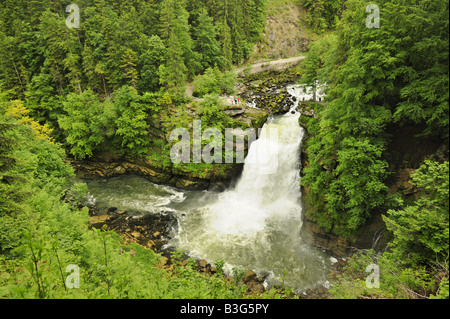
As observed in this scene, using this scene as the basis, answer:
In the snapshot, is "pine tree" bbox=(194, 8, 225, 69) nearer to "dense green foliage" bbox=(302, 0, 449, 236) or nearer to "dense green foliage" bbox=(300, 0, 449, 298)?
"dense green foliage" bbox=(300, 0, 449, 298)

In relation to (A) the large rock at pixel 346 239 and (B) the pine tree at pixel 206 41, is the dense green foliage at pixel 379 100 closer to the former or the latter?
(A) the large rock at pixel 346 239

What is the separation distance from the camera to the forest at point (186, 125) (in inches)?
320

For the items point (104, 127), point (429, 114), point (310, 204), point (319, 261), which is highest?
point (429, 114)

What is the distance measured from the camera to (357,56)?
14.2 meters

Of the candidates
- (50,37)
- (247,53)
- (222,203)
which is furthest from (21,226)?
(247,53)

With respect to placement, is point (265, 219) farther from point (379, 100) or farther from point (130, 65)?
point (130, 65)

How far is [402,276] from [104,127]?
3015 cm

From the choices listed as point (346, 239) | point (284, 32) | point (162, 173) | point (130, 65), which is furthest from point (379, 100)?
point (284, 32)

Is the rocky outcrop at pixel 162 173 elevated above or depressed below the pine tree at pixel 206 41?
below

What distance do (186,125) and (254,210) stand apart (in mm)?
11531

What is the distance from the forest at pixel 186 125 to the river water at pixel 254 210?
7.12 feet

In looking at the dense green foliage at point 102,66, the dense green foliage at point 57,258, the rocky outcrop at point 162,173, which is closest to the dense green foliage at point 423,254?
the dense green foliage at point 57,258

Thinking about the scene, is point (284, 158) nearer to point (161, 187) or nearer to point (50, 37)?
point (161, 187)

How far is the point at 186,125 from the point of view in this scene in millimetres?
26000
